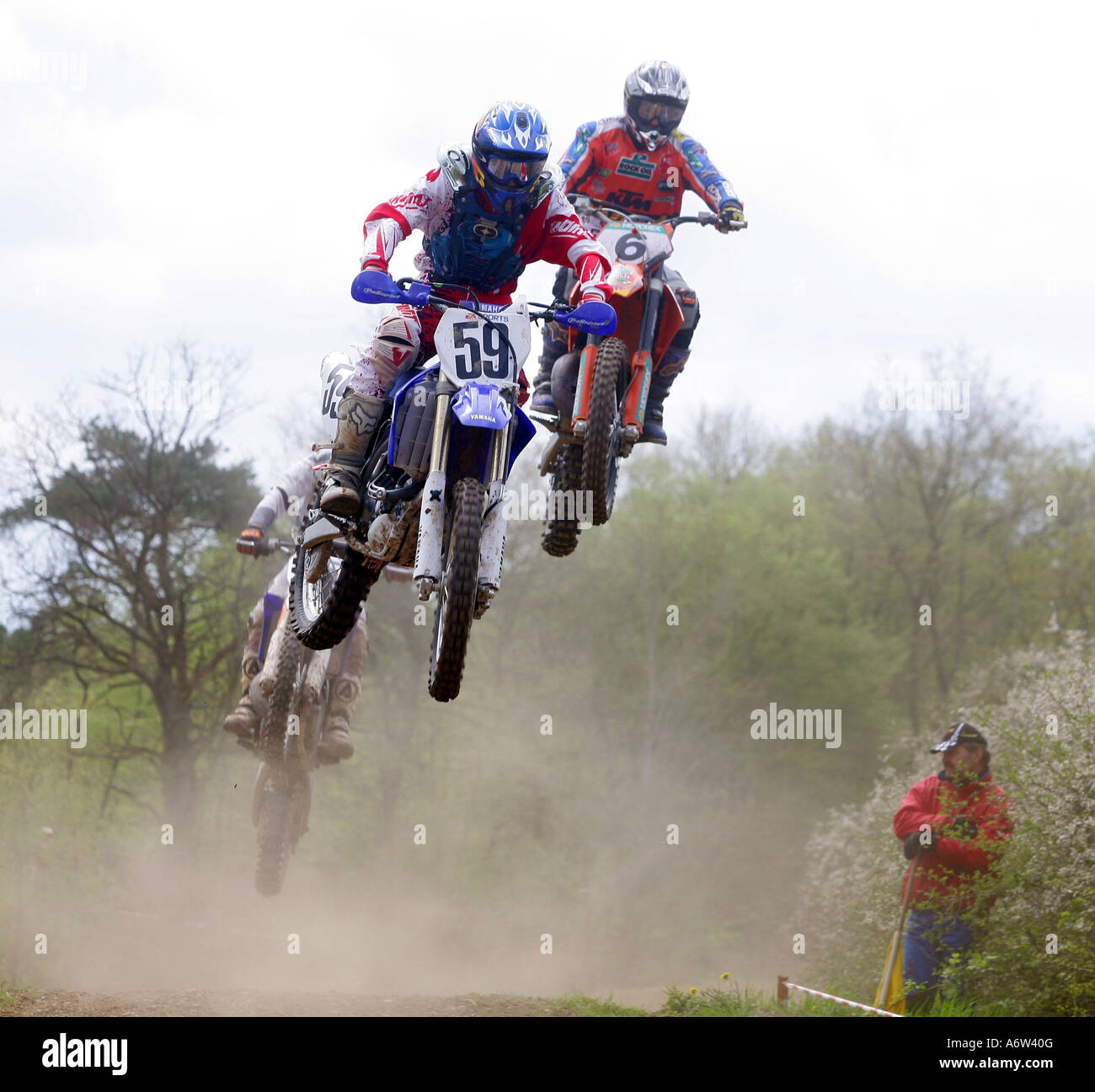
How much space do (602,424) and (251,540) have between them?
2.84m

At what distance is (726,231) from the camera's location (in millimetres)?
9102

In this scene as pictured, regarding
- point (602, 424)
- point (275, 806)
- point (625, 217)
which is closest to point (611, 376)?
point (602, 424)

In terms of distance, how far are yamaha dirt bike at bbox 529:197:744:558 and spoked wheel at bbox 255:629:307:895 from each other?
8.85 ft

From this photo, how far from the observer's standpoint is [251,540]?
9328 millimetres

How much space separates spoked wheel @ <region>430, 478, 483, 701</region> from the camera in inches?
246

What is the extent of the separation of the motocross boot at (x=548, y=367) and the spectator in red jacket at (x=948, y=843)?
165 inches

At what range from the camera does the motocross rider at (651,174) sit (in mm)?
9016

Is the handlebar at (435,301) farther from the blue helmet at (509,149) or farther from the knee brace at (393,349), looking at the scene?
the blue helmet at (509,149)

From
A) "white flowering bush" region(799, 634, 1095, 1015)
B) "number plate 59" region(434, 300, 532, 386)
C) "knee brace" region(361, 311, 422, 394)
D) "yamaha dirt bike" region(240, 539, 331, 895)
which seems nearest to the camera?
"number plate 59" region(434, 300, 532, 386)

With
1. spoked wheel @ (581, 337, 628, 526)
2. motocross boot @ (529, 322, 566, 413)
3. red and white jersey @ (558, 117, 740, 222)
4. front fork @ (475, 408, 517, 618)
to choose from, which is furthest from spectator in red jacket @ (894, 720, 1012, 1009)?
front fork @ (475, 408, 517, 618)

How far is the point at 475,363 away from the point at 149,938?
16615 millimetres

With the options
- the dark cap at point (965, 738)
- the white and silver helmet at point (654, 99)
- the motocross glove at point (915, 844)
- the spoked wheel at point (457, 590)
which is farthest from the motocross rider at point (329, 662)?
the dark cap at point (965, 738)

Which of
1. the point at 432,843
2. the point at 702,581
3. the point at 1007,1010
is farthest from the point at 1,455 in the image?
the point at 1007,1010

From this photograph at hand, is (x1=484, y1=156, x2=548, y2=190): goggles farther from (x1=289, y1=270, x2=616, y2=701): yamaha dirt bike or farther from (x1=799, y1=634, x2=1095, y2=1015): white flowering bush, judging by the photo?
(x1=799, y1=634, x2=1095, y2=1015): white flowering bush
